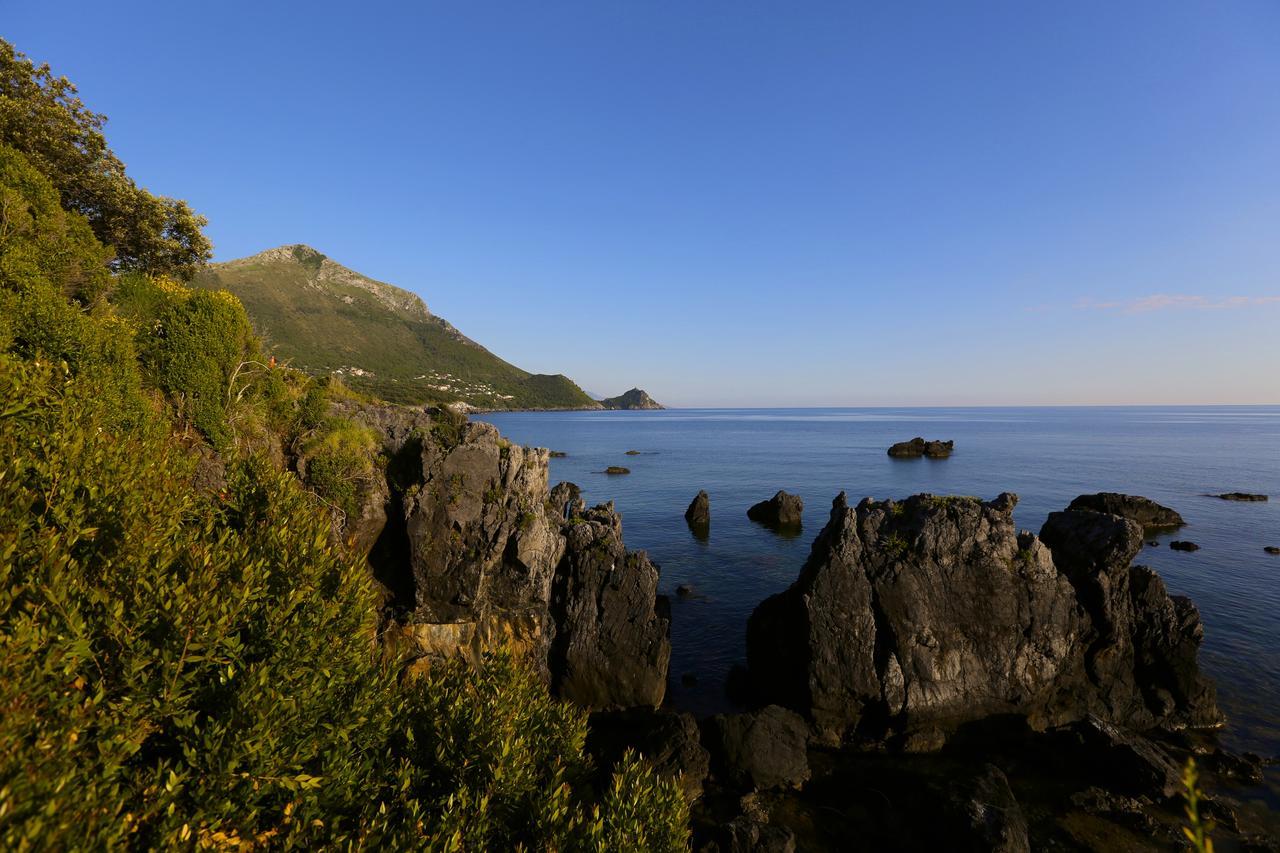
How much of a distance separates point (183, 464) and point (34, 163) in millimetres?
29288

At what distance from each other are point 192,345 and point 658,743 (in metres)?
30.9

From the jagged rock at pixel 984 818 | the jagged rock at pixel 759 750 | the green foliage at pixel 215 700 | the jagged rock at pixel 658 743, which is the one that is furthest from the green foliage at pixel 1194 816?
the jagged rock at pixel 759 750

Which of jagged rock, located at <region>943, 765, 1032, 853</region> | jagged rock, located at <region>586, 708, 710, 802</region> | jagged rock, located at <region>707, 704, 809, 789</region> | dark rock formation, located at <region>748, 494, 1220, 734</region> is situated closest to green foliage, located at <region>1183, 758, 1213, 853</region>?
jagged rock, located at <region>586, 708, 710, 802</region>

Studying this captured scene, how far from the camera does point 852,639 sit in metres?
28.6

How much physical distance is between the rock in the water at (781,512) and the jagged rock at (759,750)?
39.1 meters

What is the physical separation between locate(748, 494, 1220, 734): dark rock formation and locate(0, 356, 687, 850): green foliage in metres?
18.5

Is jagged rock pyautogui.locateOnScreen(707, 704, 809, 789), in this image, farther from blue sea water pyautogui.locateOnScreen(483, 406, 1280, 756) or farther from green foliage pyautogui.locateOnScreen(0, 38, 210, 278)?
green foliage pyautogui.locateOnScreen(0, 38, 210, 278)

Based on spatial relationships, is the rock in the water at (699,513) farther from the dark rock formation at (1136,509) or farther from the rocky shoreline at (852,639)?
the dark rock formation at (1136,509)

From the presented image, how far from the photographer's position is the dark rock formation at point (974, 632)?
2750cm

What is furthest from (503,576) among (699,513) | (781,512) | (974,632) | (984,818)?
(781,512)

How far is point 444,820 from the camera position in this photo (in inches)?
411

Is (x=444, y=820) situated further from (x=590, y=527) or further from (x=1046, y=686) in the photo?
(x=1046, y=686)

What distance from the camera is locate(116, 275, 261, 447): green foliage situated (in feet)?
86.6

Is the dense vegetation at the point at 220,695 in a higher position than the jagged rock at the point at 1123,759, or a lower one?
higher
